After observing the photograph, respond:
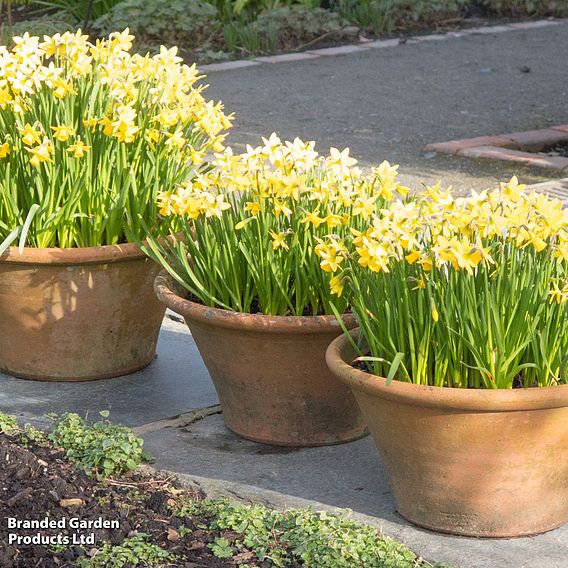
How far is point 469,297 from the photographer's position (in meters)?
2.80

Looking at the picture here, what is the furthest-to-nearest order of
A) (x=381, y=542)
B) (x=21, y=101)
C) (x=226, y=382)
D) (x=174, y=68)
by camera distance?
1. (x=174, y=68)
2. (x=21, y=101)
3. (x=226, y=382)
4. (x=381, y=542)

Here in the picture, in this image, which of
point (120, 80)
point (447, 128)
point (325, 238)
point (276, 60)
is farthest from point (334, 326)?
point (276, 60)

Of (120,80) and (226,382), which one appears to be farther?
(120,80)

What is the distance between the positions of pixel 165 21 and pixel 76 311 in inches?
278

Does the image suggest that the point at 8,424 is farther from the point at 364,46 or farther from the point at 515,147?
the point at 364,46

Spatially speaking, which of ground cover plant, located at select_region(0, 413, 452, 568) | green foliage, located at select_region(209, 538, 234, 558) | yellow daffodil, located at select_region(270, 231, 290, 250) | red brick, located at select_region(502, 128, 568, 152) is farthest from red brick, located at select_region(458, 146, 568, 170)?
green foliage, located at select_region(209, 538, 234, 558)

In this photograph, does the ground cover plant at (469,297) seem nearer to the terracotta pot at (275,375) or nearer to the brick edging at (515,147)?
the terracotta pot at (275,375)

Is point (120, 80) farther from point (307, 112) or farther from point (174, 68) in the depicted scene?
point (307, 112)

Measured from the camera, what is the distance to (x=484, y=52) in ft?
34.9

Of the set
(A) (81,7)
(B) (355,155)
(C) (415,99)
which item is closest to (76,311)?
(B) (355,155)

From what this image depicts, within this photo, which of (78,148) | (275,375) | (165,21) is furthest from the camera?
(165,21)

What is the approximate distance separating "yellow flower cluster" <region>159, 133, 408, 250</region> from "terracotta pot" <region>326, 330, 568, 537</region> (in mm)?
505

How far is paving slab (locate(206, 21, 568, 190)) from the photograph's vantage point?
714 centimetres

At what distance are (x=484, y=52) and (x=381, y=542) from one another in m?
8.41
